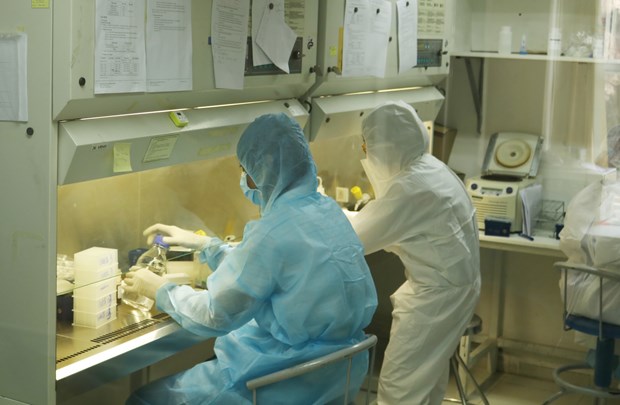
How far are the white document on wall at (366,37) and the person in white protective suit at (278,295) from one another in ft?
2.85

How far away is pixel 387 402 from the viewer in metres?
3.15

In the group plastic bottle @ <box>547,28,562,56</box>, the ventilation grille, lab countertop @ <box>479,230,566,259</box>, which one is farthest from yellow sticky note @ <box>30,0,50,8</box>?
plastic bottle @ <box>547,28,562,56</box>

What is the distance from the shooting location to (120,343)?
213cm

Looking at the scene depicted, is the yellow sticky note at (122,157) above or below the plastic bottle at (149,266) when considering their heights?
above

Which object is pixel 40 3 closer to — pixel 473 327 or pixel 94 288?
pixel 94 288

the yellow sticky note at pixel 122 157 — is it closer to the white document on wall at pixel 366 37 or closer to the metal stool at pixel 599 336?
the white document on wall at pixel 366 37

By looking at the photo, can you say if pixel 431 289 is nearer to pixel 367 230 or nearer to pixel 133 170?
pixel 367 230

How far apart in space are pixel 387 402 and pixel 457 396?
69 cm

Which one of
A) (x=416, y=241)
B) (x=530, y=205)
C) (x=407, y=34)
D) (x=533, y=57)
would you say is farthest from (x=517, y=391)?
(x=407, y=34)

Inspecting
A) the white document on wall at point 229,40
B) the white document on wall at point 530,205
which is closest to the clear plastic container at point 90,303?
the white document on wall at point 229,40

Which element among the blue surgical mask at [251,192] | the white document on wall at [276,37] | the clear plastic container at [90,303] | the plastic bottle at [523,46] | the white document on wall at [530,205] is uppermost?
the plastic bottle at [523,46]

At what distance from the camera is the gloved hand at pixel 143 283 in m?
2.26

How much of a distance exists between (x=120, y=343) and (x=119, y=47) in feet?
2.40

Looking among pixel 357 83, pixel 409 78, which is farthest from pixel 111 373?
pixel 409 78
